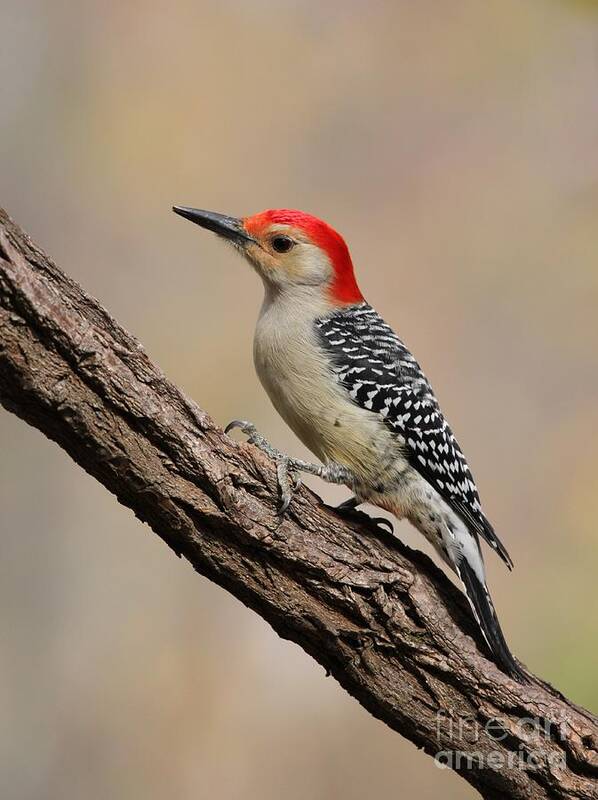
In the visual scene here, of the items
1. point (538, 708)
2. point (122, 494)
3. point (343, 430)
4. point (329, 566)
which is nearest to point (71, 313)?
point (122, 494)

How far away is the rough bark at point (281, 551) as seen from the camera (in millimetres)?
2311

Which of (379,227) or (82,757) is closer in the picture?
(82,757)

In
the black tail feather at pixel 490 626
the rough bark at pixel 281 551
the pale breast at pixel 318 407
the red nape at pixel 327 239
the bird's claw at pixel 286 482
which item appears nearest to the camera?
the rough bark at pixel 281 551

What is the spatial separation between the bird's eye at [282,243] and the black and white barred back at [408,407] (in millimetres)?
381

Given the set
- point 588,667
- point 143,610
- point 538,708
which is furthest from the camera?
point 143,610

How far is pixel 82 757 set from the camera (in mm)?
5418

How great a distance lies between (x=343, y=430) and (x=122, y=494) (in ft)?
3.48

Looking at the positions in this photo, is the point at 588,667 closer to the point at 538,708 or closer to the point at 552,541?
the point at 552,541

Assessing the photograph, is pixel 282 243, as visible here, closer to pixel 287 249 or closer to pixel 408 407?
pixel 287 249

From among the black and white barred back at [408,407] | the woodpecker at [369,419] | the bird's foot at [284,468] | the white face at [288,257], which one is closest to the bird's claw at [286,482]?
the bird's foot at [284,468]

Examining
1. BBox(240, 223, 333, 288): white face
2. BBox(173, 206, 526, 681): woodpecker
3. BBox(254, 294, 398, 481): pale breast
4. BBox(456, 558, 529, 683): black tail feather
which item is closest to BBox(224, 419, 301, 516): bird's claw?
BBox(173, 206, 526, 681): woodpecker

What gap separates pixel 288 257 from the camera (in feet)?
12.4

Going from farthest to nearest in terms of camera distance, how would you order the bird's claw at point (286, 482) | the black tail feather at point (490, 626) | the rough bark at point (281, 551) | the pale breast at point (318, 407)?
the pale breast at point (318, 407)
the black tail feather at point (490, 626)
the bird's claw at point (286, 482)
the rough bark at point (281, 551)

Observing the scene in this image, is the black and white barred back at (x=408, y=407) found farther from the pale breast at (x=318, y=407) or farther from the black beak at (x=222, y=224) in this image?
the black beak at (x=222, y=224)
